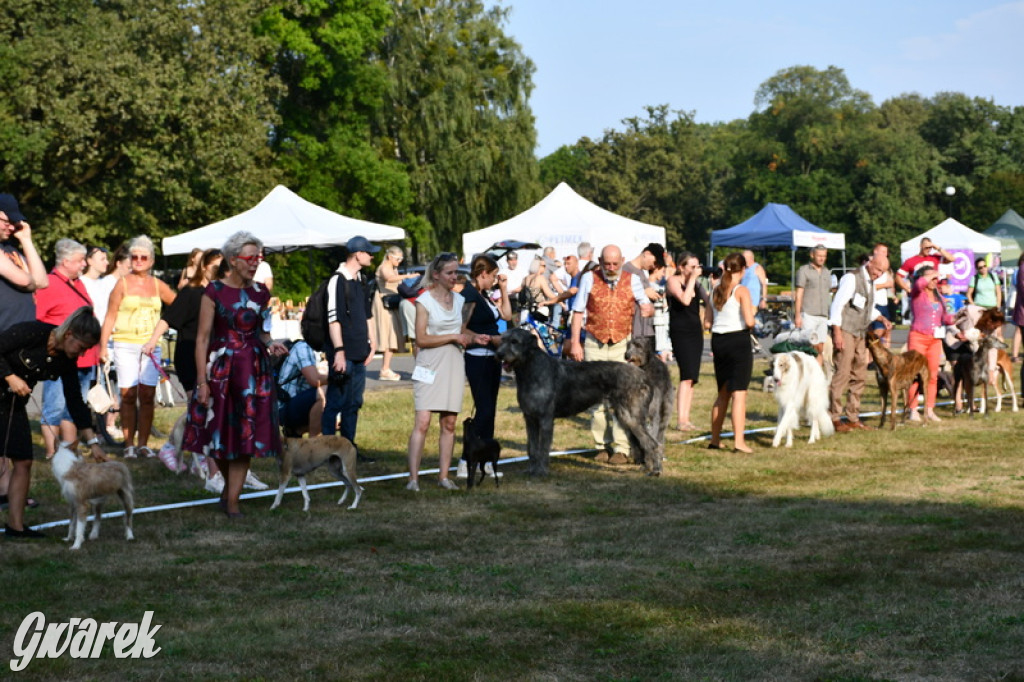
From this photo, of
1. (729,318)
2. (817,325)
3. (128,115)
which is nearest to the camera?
(729,318)

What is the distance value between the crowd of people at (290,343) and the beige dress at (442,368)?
10mm

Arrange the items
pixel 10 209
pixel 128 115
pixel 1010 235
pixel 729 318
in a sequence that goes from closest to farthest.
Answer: pixel 10 209 < pixel 729 318 < pixel 128 115 < pixel 1010 235

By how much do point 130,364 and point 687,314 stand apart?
504 cm

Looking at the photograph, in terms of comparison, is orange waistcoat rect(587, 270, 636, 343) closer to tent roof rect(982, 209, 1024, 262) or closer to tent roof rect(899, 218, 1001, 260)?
tent roof rect(899, 218, 1001, 260)

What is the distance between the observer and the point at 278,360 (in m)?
9.95

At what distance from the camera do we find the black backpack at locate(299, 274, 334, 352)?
991 cm

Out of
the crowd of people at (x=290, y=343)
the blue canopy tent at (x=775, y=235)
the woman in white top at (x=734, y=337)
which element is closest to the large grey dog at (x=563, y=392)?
the crowd of people at (x=290, y=343)

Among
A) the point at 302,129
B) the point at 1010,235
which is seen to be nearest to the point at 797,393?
the point at 1010,235

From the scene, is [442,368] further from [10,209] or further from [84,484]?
[10,209]

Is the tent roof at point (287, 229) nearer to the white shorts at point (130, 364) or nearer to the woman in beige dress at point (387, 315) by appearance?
the woman in beige dress at point (387, 315)

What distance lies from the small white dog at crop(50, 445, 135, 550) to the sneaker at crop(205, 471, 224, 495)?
1.74m

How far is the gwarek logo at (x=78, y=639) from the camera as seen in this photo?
4938mm

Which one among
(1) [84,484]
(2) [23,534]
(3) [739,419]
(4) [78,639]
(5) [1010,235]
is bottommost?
(4) [78,639]

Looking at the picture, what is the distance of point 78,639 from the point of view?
202 inches
